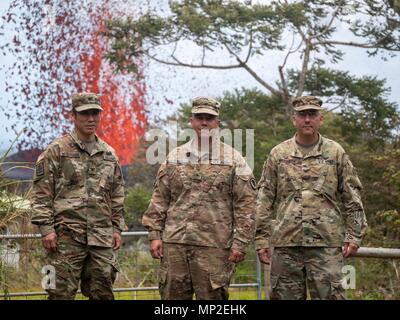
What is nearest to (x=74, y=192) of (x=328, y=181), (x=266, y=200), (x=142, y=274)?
(x=266, y=200)

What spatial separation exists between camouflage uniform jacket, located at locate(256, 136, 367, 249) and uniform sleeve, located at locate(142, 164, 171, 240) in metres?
0.80

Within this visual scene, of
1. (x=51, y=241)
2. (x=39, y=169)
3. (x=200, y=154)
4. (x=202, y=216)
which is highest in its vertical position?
(x=200, y=154)

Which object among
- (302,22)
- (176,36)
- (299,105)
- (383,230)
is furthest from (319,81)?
(299,105)

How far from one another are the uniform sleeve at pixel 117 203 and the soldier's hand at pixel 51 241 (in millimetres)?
626

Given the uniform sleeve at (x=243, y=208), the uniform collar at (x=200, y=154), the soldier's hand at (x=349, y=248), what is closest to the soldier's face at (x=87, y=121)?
the uniform collar at (x=200, y=154)

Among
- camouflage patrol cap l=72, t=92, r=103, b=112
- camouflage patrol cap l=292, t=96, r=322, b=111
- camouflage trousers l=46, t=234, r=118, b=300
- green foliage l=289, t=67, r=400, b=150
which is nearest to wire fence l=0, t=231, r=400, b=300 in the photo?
camouflage trousers l=46, t=234, r=118, b=300

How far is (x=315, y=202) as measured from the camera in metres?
6.94

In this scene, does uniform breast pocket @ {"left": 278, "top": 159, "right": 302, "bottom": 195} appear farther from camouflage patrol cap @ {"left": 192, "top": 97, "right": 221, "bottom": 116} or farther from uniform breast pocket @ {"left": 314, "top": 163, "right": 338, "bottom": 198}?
camouflage patrol cap @ {"left": 192, "top": 97, "right": 221, "bottom": 116}

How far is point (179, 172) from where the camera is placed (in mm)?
7223

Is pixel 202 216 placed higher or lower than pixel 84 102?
lower

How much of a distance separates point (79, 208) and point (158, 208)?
0.66 m

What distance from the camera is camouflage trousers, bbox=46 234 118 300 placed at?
7090 mm

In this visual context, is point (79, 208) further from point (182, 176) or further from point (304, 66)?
point (304, 66)
